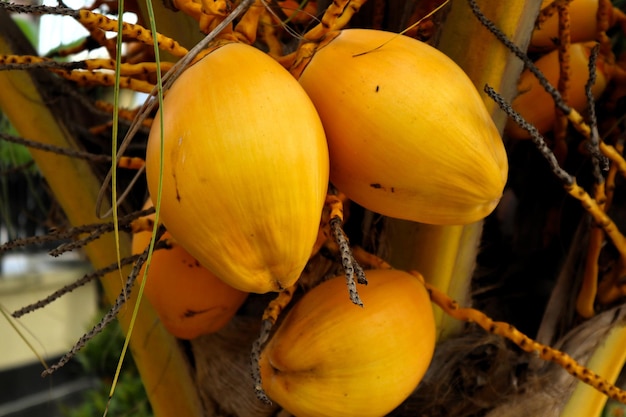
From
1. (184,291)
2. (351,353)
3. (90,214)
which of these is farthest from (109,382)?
(351,353)

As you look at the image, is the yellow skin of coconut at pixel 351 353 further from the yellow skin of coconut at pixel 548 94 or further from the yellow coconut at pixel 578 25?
the yellow coconut at pixel 578 25

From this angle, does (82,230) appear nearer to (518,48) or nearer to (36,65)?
(36,65)

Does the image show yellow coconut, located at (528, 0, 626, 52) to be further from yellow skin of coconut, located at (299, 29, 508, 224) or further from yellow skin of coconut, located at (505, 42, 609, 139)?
yellow skin of coconut, located at (299, 29, 508, 224)

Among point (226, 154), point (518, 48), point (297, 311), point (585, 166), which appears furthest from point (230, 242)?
point (585, 166)

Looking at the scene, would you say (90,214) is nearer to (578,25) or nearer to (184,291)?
(184,291)

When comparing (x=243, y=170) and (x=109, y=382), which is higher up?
(x=243, y=170)

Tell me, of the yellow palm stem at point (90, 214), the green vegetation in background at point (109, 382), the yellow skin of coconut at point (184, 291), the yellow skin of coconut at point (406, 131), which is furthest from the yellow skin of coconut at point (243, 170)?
the green vegetation in background at point (109, 382)
